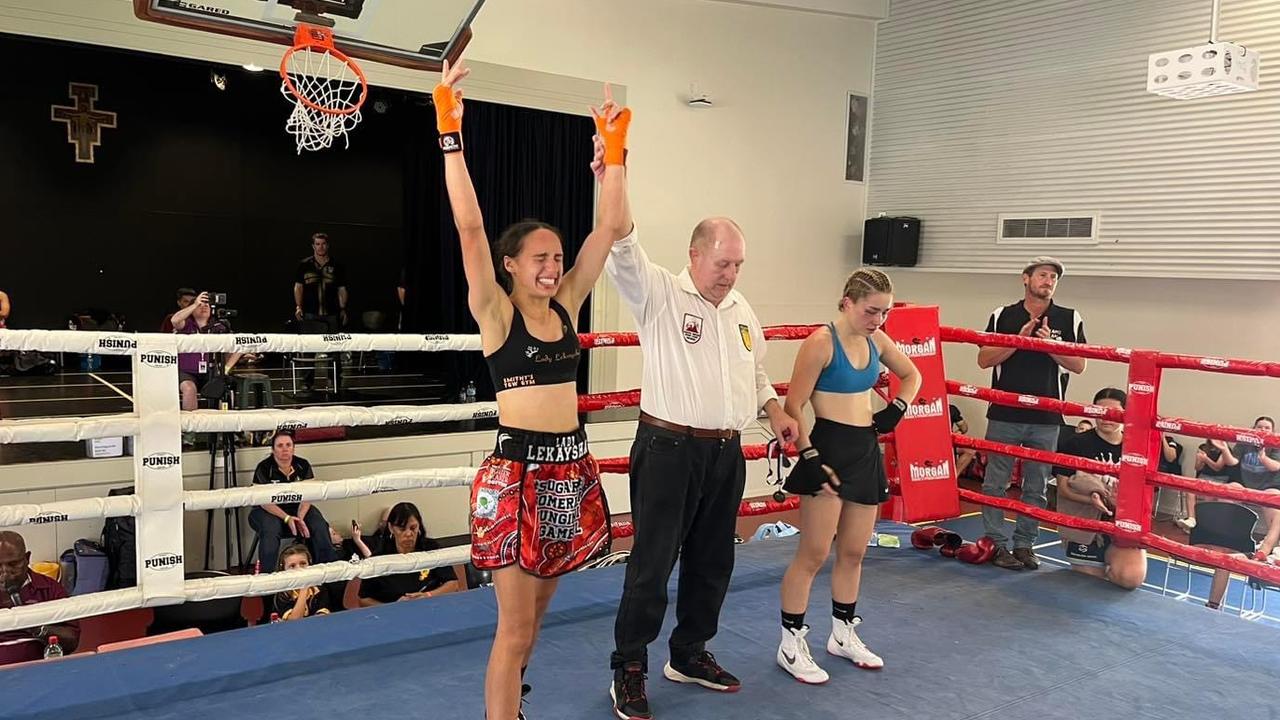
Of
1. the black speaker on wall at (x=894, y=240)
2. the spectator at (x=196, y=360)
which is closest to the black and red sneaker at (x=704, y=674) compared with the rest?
the spectator at (x=196, y=360)

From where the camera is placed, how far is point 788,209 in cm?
885

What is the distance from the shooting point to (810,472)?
277cm

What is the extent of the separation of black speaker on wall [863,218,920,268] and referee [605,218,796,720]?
6678mm

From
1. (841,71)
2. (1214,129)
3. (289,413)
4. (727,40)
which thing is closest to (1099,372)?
(1214,129)

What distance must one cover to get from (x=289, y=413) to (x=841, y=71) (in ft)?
24.6

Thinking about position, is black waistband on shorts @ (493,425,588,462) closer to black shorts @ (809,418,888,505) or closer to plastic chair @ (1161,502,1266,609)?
black shorts @ (809,418,888,505)

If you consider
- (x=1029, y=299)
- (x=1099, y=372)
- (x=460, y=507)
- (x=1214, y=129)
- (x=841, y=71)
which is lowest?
(x=460, y=507)

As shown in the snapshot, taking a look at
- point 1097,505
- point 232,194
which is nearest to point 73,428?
point 1097,505

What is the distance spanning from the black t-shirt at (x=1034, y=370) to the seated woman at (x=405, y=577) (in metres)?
2.98

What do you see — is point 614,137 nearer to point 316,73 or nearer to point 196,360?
point 316,73

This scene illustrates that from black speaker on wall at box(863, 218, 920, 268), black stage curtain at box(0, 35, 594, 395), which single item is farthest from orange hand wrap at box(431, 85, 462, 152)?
black speaker on wall at box(863, 218, 920, 268)

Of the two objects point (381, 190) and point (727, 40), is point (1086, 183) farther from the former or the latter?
point (381, 190)

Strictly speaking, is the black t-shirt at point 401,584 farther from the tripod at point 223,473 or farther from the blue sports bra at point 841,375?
the blue sports bra at point 841,375

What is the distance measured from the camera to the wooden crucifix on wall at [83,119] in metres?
9.85
